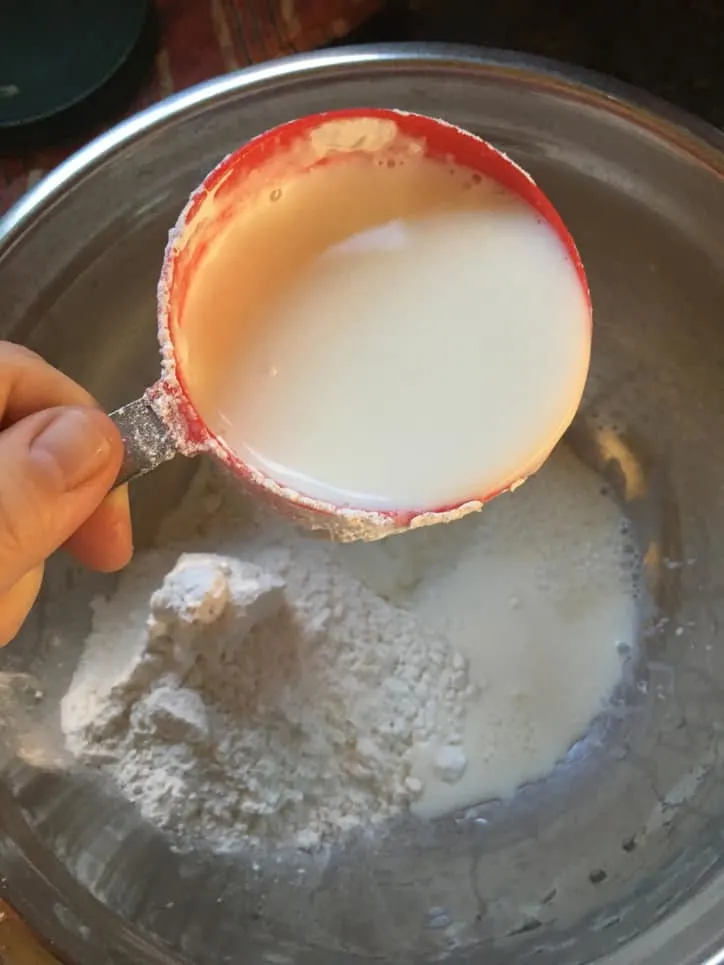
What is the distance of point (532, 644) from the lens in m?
0.88

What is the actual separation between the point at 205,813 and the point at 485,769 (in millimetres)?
232

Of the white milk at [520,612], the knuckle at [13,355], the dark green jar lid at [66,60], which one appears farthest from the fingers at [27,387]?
the dark green jar lid at [66,60]

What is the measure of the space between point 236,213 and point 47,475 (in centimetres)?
22

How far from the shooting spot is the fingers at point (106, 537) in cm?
74

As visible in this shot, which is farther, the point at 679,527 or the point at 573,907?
the point at 679,527

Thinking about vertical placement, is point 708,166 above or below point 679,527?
above

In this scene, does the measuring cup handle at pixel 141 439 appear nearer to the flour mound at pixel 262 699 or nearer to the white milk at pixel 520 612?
the flour mound at pixel 262 699

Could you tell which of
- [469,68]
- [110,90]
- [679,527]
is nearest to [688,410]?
[679,527]

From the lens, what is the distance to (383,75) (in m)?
0.82

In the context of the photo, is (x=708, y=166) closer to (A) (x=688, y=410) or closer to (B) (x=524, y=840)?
(A) (x=688, y=410)

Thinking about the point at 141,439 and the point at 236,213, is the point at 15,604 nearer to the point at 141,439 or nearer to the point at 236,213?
the point at 141,439

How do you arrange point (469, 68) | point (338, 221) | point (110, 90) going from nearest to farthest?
1. point (338, 221)
2. point (469, 68)
3. point (110, 90)

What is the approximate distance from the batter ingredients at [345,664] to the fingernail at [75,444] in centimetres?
23

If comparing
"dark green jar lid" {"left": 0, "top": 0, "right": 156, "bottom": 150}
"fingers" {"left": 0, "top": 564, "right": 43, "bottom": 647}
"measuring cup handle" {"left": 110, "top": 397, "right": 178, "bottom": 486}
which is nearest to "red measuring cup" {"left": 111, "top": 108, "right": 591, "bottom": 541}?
"measuring cup handle" {"left": 110, "top": 397, "right": 178, "bottom": 486}
